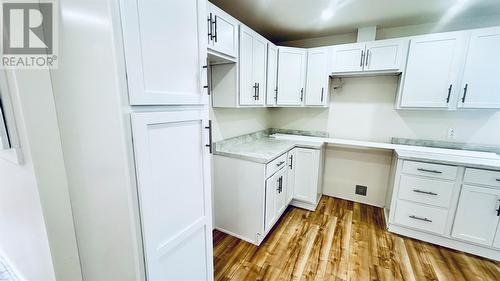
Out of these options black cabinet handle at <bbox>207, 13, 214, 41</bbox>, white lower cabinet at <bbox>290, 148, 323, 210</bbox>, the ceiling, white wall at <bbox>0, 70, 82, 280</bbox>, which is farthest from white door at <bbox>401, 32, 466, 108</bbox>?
A: white wall at <bbox>0, 70, 82, 280</bbox>

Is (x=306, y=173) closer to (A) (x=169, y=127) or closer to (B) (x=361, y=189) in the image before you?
(B) (x=361, y=189)

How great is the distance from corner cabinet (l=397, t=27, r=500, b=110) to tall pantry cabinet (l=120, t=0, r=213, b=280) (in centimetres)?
241

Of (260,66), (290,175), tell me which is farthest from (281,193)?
(260,66)

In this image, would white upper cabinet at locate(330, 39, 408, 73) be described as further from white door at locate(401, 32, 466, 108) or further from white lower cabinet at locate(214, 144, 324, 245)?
white lower cabinet at locate(214, 144, 324, 245)

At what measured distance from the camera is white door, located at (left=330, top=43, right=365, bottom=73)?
251 centimetres

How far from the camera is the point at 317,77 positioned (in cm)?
280

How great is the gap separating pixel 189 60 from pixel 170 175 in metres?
0.58

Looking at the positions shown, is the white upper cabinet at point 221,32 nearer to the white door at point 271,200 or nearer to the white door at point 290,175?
the white door at point 271,200

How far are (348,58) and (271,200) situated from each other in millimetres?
1985

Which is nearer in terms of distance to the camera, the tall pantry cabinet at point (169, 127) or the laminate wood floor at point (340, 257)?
the tall pantry cabinet at point (169, 127)

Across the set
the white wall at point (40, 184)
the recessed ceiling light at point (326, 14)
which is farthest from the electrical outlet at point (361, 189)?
the white wall at point (40, 184)

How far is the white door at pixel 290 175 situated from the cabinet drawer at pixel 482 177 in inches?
65.9

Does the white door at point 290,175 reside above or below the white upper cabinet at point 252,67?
below

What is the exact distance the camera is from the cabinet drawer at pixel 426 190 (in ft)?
6.81
